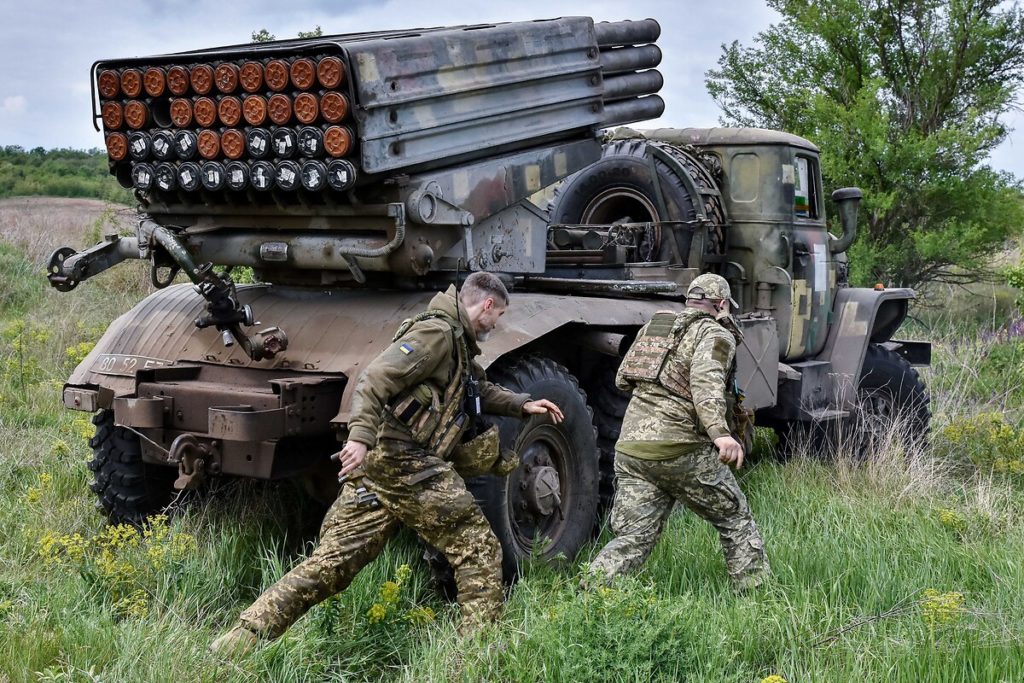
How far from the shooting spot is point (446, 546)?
479 cm

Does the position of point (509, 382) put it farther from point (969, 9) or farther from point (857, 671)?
point (969, 9)

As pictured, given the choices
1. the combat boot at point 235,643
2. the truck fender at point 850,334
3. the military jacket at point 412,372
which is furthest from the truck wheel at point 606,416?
the combat boot at point 235,643

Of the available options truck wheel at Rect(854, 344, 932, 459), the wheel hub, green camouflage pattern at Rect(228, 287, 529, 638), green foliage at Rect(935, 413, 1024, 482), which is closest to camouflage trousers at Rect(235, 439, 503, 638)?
green camouflage pattern at Rect(228, 287, 529, 638)

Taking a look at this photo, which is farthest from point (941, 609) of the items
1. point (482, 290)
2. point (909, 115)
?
point (909, 115)

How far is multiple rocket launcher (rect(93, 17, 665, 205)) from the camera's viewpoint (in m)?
5.22

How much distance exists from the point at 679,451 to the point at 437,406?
1.21 metres

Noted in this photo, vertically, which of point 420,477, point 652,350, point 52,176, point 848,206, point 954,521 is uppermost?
point 52,176

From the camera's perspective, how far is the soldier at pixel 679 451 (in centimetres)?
525

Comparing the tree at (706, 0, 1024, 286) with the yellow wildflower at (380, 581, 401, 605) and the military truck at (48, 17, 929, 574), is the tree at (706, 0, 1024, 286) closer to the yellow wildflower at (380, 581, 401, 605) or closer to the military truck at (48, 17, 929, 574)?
the military truck at (48, 17, 929, 574)

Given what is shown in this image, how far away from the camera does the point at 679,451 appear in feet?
17.3

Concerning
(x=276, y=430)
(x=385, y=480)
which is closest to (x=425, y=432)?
(x=385, y=480)

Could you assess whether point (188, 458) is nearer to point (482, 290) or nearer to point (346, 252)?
point (346, 252)

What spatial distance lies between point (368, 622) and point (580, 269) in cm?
327

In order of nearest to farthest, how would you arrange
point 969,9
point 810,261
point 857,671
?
point 857,671
point 810,261
point 969,9
